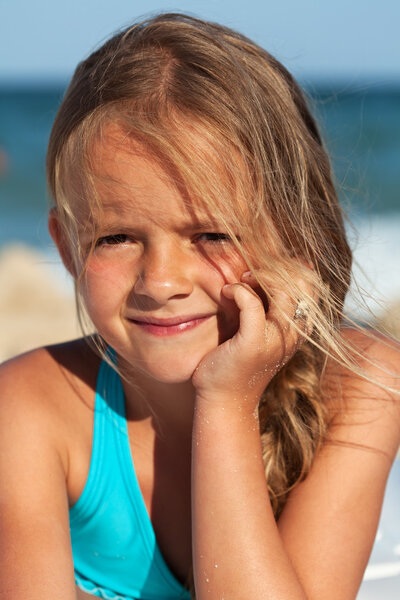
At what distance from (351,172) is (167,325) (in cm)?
264

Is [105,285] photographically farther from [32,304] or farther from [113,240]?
[32,304]

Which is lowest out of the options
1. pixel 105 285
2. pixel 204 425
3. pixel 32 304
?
pixel 32 304

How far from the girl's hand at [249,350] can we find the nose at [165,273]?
15 cm

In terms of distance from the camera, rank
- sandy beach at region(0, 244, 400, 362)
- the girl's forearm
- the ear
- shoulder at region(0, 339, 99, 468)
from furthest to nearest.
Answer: sandy beach at region(0, 244, 400, 362) → the ear → shoulder at region(0, 339, 99, 468) → the girl's forearm

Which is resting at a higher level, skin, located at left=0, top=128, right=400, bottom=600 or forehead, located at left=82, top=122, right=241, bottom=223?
forehead, located at left=82, top=122, right=241, bottom=223

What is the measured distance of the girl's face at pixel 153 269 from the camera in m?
1.94

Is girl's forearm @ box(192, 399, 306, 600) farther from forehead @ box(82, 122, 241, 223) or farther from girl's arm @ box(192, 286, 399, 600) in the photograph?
forehead @ box(82, 122, 241, 223)

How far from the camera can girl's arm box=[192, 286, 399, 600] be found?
1934 millimetres

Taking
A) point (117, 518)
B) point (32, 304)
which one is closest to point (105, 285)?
point (117, 518)

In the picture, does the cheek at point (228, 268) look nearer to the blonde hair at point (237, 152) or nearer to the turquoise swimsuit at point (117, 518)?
the blonde hair at point (237, 152)

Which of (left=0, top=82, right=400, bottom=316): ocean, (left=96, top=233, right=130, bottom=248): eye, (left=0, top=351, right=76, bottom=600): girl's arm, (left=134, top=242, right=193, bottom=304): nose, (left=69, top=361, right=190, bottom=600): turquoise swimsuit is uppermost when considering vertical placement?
(left=96, top=233, right=130, bottom=248): eye

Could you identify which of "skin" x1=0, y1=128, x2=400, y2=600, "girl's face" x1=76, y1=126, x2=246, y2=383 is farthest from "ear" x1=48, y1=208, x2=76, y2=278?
"girl's face" x1=76, y1=126, x2=246, y2=383

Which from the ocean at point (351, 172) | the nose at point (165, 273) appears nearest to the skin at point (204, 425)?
the nose at point (165, 273)

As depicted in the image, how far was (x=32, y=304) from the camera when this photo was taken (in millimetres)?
8297
